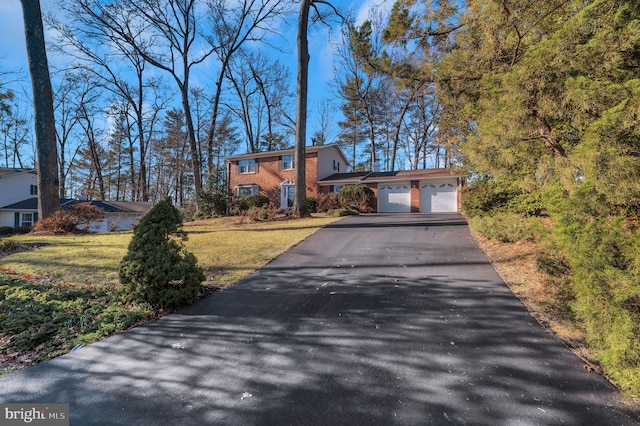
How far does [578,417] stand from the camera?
198 centimetres

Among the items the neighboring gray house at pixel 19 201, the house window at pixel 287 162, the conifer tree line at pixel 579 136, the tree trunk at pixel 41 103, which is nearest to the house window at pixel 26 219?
the neighboring gray house at pixel 19 201

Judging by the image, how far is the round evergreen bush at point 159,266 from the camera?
4.02 m

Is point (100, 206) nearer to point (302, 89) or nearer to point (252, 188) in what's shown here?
point (252, 188)

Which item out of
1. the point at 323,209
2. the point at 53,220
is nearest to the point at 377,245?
the point at 323,209

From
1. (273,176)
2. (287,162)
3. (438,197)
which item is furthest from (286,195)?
(438,197)

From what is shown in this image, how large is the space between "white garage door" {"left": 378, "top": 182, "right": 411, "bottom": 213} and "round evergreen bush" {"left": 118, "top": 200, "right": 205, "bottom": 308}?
17498 millimetres

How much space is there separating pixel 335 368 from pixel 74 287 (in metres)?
4.89

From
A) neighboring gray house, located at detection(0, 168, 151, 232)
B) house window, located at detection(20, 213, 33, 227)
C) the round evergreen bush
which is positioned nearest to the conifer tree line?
the round evergreen bush

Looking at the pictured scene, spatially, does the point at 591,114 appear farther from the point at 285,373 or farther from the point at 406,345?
the point at 285,373

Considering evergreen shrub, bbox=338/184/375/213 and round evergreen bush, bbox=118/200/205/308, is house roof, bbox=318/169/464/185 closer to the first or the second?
evergreen shrub, bbox=338/184/375/213

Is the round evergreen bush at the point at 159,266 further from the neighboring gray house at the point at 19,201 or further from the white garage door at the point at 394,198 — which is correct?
the neighboring gray house at the point at 19,201

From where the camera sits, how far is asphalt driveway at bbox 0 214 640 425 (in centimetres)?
204

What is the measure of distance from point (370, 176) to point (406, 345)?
19617 millimetres

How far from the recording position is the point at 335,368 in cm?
258
